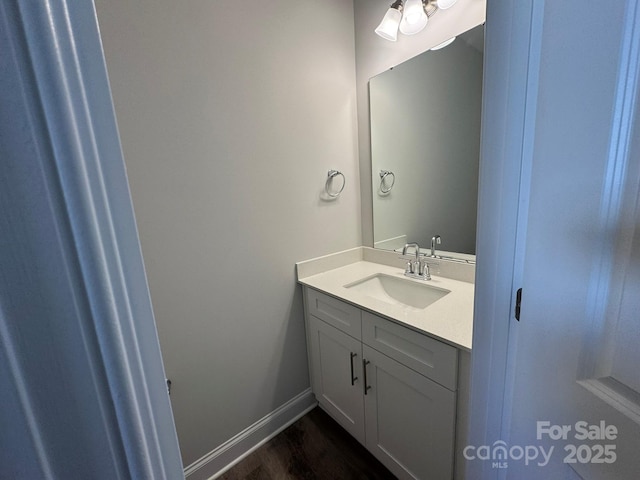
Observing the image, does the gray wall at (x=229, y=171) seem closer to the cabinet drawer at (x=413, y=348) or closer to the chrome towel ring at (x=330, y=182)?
the chrome towel ring at (x=330, y=182)

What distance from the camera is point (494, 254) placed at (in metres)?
0.58

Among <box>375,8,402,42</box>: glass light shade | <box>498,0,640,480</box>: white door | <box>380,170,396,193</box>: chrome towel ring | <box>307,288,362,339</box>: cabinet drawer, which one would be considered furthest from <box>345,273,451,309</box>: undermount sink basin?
<box>375,8,402,42</box>: glass light shade

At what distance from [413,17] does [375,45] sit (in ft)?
1.02

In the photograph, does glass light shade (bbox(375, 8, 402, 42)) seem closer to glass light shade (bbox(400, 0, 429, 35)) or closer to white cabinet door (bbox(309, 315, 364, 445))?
glass light shade (bbox(400, 0, 429, 35))

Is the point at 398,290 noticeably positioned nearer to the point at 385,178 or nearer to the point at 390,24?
the point at 385,178

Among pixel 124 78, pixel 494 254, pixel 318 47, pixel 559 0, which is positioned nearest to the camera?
pixel 559 0

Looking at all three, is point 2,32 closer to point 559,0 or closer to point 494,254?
point 559,0

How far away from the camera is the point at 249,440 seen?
1418 mm

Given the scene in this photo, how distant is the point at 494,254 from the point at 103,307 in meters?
0.69

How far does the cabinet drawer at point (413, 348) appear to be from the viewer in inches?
34.7

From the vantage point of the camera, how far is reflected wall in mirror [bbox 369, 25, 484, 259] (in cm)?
125

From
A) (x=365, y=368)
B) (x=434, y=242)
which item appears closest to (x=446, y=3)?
(x=434, y=242)

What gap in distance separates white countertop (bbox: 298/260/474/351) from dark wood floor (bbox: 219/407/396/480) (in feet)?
2.76

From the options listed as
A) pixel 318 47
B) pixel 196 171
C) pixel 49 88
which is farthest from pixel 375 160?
pixel 49 88
